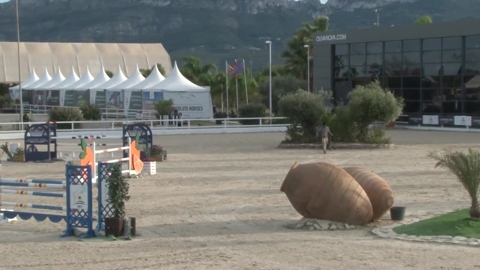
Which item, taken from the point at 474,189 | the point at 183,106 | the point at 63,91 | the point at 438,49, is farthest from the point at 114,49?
the point at 474,189

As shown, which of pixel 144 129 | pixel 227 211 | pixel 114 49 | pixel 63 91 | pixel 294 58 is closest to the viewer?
pixel 227 211

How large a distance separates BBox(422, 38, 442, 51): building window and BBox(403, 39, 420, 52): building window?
1.75 ft

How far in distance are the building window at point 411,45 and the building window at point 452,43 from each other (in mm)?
2072

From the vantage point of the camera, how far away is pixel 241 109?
52.7m

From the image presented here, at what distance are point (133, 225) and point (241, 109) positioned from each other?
39885mm

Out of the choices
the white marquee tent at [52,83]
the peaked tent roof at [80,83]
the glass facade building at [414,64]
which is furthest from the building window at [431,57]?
the white marquee tent at [52,83]

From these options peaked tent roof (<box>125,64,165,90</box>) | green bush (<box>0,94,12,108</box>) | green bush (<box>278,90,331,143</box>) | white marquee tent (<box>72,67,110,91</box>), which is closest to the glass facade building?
peaked tent roof (<box>125,64,165,90</box>)

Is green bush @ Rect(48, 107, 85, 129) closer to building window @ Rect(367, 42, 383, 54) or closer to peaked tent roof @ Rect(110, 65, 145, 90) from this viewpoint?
peaked tent roof @ Rect(110, 65, 145, 90)

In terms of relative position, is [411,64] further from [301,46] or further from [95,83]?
[95,83]

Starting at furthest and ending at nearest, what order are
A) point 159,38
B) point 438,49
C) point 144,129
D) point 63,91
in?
point 159,38
point 63,91
point 438,49
point 144,129

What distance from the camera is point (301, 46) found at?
6750 cm

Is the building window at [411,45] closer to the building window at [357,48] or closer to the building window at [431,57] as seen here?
the building window at [431,57]

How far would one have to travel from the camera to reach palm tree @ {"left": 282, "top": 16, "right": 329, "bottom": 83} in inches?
2648

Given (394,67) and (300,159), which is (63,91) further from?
(300,159)
